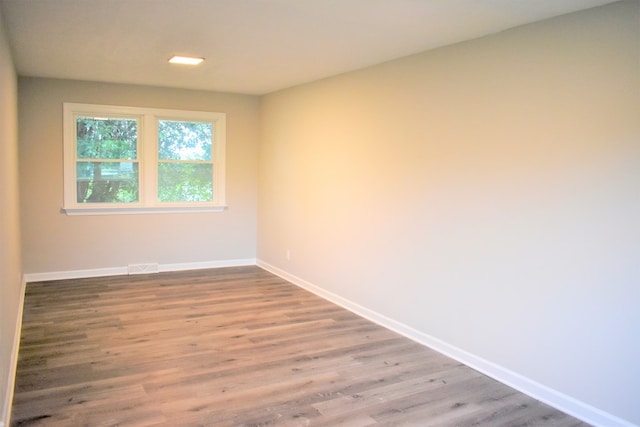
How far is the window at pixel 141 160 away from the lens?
5.90m

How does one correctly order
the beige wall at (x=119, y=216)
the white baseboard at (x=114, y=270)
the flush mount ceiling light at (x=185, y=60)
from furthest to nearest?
the white baseboard at (x=114, y=270) < the beige wall at (x=119, y=216) < the flush mount ceiling light at (x=185, y=60)

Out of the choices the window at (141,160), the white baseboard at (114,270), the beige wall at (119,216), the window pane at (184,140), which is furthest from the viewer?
the window pane at (184,140)

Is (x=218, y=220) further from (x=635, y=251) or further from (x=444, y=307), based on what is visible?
(x=635, y=251)

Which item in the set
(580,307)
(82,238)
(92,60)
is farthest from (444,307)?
(82,238)

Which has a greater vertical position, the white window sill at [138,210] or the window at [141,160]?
the window at [141,160]

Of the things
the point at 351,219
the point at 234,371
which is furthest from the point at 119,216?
the point at 234,371

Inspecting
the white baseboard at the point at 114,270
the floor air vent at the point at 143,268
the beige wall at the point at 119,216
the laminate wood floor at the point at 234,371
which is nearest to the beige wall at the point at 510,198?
the laminate wood floor at the point at 234,371

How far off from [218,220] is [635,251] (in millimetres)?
5140

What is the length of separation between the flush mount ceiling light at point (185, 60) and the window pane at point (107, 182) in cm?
209

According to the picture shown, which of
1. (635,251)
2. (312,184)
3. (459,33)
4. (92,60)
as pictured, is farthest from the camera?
(312,184)

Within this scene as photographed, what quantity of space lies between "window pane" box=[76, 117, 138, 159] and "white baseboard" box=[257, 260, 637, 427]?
3.31 m

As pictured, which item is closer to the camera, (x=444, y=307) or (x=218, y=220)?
(x=444, y=307)

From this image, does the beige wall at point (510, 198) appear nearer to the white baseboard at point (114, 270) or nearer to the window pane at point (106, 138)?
the white baseboard at point (114, 270)

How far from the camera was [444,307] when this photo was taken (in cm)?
381
